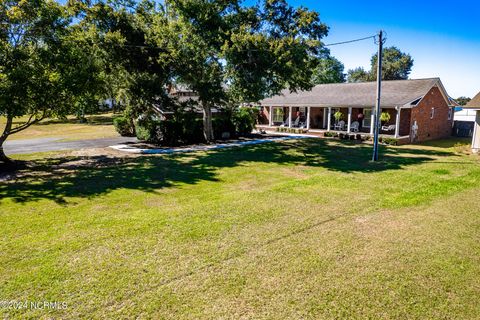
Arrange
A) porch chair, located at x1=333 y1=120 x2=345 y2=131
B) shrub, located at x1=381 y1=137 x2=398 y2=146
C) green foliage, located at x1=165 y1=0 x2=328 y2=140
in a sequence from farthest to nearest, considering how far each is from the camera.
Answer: porch chair, located at x1=333 y1=120 x2=345 y2=131, shrub, located at x1=381 y1=137 x2=398 y2=146, green foliage, located at x1=165 y1=0 x2=328 y2=140

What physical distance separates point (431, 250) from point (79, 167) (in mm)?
13245

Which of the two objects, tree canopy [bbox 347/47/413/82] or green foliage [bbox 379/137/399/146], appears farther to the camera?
tree canopy [bbox 347/47/413/82]

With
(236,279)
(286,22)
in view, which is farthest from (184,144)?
(236,279)

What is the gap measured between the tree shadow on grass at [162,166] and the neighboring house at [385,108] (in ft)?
16.5

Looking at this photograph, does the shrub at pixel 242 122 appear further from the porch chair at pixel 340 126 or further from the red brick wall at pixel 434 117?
the red brick wall at pixel 434 117

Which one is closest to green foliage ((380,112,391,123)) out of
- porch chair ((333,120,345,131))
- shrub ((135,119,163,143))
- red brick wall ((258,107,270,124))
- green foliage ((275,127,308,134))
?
porch chair ((333,120,345,131))

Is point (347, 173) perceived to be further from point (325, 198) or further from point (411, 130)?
point (411, 130)

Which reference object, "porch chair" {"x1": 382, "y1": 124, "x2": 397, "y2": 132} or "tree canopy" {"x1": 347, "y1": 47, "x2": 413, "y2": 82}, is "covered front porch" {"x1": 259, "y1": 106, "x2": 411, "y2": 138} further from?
"tree canopy" {"x1": 347, "y1": 47, "x2": 413, "y2": 82}

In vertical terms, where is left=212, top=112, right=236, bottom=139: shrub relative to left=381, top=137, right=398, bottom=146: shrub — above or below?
above

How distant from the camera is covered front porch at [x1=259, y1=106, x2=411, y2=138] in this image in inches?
927

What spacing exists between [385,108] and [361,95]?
2565 millimetres

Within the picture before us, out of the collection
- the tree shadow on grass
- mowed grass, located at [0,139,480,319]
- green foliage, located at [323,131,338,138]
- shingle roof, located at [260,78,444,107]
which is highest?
shingle roof, located at [260,78,444,107]

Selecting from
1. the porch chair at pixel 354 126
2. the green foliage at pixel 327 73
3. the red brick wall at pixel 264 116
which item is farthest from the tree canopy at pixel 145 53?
the green foliage at pixel 327 73

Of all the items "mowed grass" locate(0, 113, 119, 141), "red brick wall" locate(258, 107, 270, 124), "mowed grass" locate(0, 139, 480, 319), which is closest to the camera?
"mowed grass" locate(0, 139, 480, 319)
